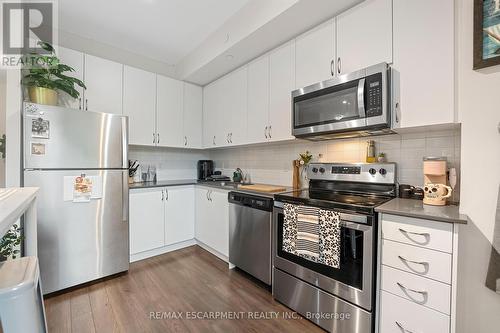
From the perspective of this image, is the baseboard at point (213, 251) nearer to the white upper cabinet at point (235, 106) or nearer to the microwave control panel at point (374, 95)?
the white upper cabinet at point (235, 106)

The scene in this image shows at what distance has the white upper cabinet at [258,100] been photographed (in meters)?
2.42

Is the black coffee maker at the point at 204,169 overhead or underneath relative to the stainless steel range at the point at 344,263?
overhead

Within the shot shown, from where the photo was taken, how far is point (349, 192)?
1.95 meters

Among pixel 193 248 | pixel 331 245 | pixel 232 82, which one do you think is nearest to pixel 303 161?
pixel 331 245

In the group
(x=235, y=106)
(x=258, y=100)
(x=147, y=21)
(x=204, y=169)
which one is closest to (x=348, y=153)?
(x=258, y=100)

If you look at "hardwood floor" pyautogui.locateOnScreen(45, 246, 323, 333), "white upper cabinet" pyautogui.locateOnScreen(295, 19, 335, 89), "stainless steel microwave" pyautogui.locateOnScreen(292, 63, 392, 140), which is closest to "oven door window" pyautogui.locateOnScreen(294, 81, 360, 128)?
"stainless steel microwave" pyautogui.locateOnScreen(292, 63, 392, 140)

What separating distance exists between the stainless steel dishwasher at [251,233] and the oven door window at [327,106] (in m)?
0.78

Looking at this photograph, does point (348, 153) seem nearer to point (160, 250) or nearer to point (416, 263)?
point (416, 263)

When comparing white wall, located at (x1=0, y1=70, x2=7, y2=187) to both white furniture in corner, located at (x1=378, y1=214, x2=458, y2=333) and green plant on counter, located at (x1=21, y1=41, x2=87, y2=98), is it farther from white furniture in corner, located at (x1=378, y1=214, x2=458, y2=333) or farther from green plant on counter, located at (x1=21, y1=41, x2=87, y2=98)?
white furniture in corner, located at (x1=378, y1=214, x2=458, y2=333)

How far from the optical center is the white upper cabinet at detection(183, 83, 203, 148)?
130 inches

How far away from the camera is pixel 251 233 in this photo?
7.11 ft

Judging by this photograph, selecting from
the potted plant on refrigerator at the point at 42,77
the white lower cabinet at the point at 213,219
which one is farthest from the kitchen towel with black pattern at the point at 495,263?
the potted plant on refrigerator at the point at 42,77

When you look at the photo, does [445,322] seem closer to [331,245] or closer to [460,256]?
[460,256]

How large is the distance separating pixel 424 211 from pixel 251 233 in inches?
54.4
